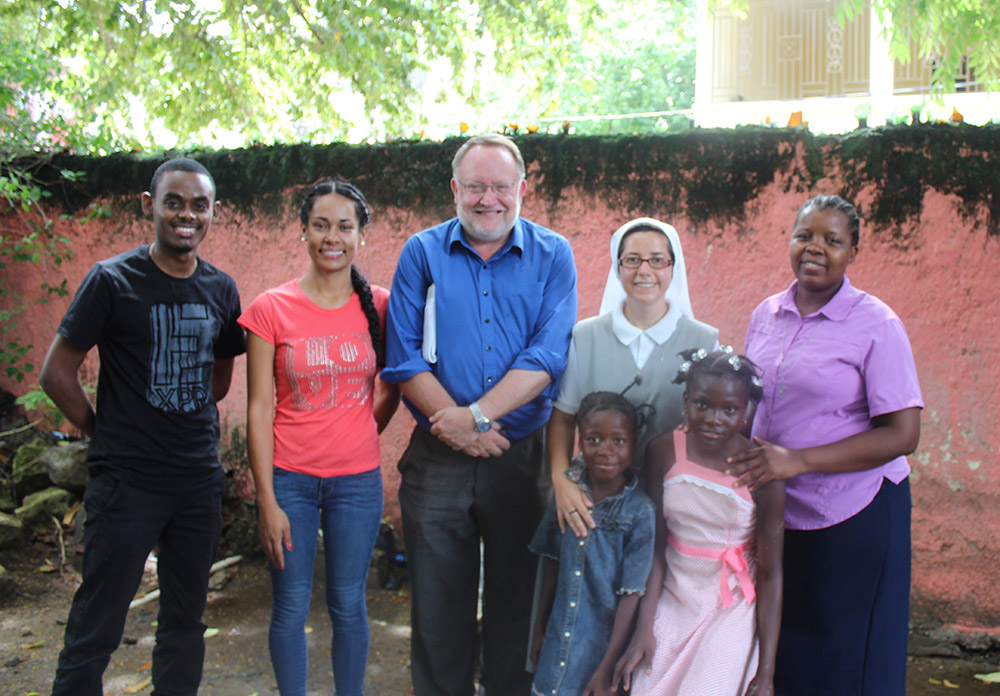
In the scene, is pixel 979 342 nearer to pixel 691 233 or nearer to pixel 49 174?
pixel 691 233

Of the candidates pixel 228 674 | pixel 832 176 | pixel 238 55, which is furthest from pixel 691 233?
pixel 238 55

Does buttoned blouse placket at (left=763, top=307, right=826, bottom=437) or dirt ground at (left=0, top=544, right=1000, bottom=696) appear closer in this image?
buttoned blouse placket at (left=763, top=307, right=826, bottom=437)

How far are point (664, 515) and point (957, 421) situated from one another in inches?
81.5

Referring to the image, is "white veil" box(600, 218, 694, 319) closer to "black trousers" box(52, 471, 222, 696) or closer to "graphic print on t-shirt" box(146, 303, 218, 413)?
"graphic print on t-shirt" box(146, 303, 218, 413)

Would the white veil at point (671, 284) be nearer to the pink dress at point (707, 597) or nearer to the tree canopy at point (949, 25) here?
the pink dress at point (707, 597)

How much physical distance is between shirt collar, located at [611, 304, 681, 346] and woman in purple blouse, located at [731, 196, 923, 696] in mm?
338

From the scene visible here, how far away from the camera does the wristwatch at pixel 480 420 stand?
2.67m

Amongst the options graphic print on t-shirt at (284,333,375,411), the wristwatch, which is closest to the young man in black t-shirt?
graphic print on t-shirt at (284,333,375,411)

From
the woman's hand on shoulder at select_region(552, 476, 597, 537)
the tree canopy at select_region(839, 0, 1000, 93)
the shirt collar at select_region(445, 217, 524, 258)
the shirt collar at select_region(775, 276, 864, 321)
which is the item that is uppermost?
the tree canopy at select_region(839, 0, 1000, 93)

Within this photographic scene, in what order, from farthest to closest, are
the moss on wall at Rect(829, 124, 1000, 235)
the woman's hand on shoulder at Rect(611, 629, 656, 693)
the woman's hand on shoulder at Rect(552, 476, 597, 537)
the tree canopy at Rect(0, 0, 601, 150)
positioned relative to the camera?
the tree canopy at Rect(0, 0, 601, 150) → the moss on wall at Rect(829, 124, 1000, 235) → the woman's hand on shoulder at Rect(552, 476, 597, 537) → the woman's hand on shoulder at Rect(611, 629, 656, 693)

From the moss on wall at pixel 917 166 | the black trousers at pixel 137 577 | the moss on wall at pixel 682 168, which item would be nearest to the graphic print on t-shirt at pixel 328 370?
the black trousers at pixel 137 577

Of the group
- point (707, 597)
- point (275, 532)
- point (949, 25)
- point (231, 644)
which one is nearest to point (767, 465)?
point (707, 597)

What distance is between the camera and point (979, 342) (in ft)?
12.3

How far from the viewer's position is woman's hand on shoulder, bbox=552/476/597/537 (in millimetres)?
2514
